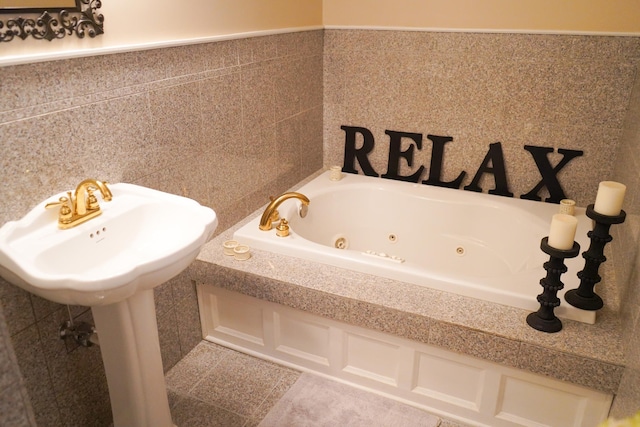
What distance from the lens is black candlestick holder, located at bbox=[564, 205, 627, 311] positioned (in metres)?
1.62

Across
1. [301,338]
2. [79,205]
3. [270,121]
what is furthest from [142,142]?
[301,338]

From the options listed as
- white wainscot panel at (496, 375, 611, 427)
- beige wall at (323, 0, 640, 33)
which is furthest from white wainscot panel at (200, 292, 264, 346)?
beige wall at (323, 0, 640, 33)

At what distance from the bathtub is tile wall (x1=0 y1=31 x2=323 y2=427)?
0.29 meters

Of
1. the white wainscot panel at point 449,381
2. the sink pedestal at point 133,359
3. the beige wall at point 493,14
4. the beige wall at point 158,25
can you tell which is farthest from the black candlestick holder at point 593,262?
the beige wall at point 158,25

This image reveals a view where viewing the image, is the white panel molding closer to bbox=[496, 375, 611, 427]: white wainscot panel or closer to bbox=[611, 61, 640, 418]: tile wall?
bbox=[496, 375, 611, 427]: white wainscot panel

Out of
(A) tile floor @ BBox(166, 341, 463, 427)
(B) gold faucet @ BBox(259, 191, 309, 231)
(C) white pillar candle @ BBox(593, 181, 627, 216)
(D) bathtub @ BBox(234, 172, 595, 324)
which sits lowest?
(A) tile floor @ BBox(166, 341, 463, 427)

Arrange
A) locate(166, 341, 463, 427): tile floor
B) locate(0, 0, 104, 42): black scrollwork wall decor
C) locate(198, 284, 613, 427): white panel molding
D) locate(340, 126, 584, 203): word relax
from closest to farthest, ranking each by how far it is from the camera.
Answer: locate(0, 0, 104, 42): black scrollwork wall decor
locate(198, 284, 613, 427): white panel molding
locate(166, 341, 463, 427): tile floor
locate(340, 126, 584, 203): word relax

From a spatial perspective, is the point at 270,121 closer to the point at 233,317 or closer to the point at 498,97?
the point at 233,317

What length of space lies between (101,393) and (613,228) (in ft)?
7.00

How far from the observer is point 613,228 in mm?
2115

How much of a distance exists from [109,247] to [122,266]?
0.34 metres

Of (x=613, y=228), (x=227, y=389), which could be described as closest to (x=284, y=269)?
(x=227, y=389)

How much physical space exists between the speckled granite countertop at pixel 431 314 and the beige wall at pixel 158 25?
2.90 feet

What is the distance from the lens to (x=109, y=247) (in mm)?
1500
